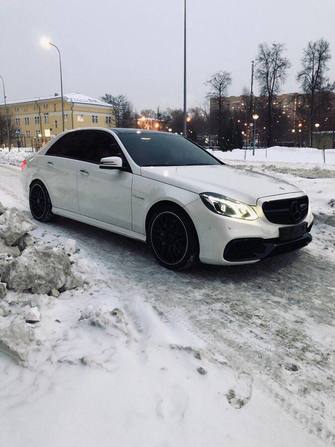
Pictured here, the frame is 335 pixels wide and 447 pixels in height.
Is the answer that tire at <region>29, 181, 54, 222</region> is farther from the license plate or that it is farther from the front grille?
the license plate

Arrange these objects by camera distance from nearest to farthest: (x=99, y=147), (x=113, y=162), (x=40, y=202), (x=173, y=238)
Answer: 1. (x=173, y=238)
2. (x=113, y=162)
3. (x=99, y=147)
4. (x=40, y=202)

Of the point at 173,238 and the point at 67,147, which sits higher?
the point at 67,147

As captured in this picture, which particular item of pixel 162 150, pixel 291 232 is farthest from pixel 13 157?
pixel 291 232

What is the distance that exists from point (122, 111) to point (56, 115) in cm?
1654

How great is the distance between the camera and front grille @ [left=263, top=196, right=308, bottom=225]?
4211 millimetres

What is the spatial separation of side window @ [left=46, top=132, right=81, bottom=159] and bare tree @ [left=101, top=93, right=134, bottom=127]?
75461 millimetres

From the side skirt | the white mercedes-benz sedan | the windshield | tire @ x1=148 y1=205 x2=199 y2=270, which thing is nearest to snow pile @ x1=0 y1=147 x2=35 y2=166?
the side skirt

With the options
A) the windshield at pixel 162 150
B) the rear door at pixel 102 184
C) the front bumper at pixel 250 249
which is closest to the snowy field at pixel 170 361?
the front bumper at pixel 250 249

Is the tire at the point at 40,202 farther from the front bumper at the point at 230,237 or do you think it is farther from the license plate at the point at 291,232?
the license plate at the point at 291,232

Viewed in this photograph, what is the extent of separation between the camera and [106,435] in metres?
2.10

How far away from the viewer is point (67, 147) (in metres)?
6.16

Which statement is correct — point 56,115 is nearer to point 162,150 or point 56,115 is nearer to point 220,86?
point 220,86

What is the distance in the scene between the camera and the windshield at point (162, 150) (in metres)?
5.12

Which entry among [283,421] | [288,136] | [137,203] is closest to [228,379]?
[283,421]
